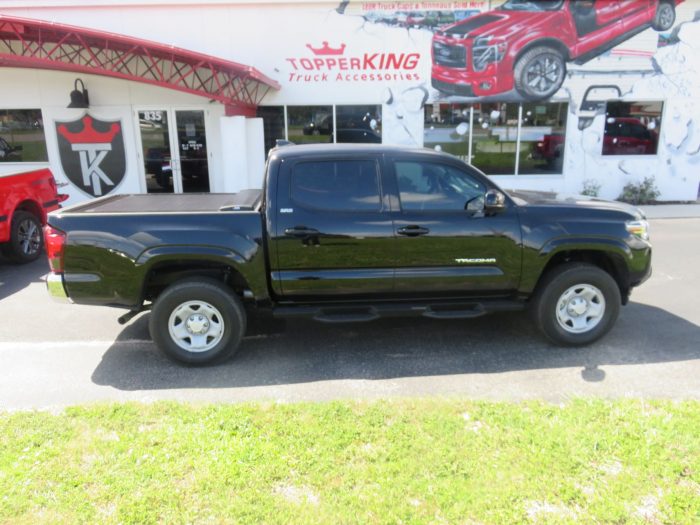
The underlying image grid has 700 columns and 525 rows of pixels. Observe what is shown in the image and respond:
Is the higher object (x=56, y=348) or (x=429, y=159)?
(x=429, y=159)

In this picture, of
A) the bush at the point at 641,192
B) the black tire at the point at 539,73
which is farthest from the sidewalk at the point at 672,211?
the black tire at the point at 539,73

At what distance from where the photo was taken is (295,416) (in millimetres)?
3621

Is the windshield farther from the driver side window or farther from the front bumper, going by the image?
the front bumper

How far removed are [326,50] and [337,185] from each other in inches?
327

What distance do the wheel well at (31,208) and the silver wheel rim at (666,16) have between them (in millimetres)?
13458

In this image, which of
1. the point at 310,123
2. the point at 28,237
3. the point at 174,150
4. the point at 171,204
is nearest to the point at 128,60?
the point at 174,150

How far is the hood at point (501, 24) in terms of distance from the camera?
11.9m

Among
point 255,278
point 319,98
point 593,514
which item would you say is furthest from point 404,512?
point 319,98

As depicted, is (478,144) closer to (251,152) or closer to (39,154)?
(251,152)

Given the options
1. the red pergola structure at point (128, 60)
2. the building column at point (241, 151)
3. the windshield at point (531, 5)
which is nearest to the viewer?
the red pergola structure at point (128, 60)

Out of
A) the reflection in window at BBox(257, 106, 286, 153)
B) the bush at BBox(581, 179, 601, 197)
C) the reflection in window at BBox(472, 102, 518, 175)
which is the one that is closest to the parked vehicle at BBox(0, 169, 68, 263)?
the reflection in window at BBox(257, 106, 286, 153)

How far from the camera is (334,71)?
11992mm

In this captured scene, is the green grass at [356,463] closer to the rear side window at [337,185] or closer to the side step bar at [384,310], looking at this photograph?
the side step bar at [384,310]

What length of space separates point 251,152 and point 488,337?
26.3 feet
